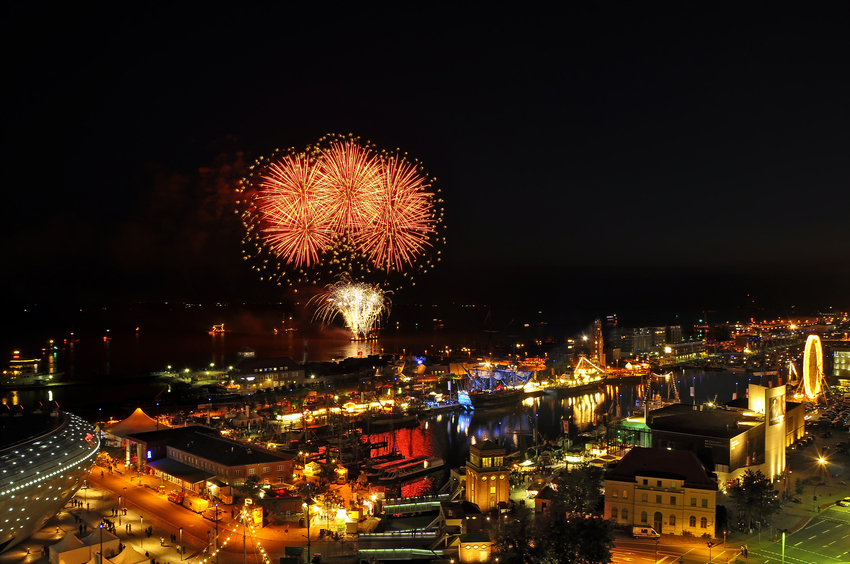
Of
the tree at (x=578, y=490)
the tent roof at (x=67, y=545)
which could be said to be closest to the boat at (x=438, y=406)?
the tree at (x=578, y=490)

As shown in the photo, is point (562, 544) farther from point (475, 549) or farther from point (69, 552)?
point (69, 552)

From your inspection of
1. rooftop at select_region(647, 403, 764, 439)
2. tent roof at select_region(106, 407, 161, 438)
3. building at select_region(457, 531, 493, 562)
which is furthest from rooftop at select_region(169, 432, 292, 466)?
rooftop at select_region(647, 403, 764, 439)

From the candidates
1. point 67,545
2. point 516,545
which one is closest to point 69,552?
point 67,545

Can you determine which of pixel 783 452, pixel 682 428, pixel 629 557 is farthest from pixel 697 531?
pixel 783 452

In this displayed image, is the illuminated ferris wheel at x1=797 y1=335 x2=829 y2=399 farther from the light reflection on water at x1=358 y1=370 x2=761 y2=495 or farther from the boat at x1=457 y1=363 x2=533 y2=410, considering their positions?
the boat at x1=457 y1=363 x2=533 y2=410

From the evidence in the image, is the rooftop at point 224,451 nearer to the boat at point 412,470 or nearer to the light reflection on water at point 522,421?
the boat at point 412,470
